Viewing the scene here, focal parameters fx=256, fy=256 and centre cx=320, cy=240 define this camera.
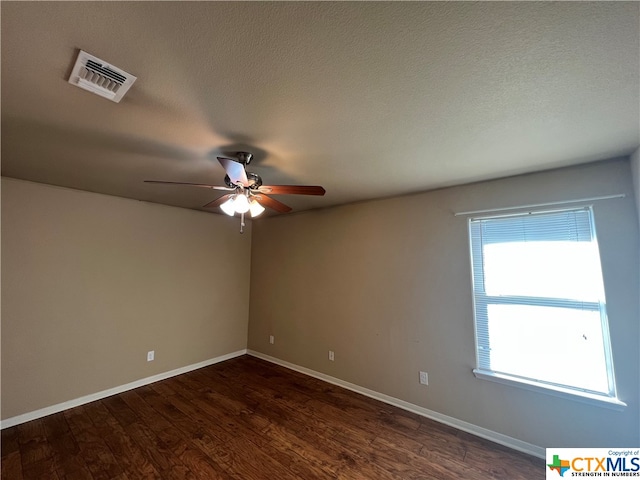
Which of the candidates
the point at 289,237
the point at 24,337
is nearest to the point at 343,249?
the point at 289,237

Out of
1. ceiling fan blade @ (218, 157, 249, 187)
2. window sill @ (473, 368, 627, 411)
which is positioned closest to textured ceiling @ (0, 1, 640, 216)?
ceiling fan blade @ (218, 157, 249, 187)

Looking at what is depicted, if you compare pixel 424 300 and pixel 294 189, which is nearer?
pixel 294 189

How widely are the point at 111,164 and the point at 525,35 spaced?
2.84 metres

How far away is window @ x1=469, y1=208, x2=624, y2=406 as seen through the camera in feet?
6.54

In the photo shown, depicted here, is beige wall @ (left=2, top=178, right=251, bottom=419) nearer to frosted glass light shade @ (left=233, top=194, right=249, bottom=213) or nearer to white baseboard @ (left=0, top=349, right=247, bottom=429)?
white baseboard @ (left=0, top=349, right=247, bottom=429)

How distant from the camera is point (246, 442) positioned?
7.34 feet

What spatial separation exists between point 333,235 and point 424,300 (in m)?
1.43

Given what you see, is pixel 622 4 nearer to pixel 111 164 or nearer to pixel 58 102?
pixel 58 102

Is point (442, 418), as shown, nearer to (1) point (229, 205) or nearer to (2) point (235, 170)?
(1) point (229, 205)

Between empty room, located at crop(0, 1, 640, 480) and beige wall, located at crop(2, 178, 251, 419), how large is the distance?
0.02 m

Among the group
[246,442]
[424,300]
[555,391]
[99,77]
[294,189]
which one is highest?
[99,77]

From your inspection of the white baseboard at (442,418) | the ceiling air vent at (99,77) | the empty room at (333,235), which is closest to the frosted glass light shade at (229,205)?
the empty room at (333,235)

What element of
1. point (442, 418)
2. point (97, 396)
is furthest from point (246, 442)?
point (97, 396)

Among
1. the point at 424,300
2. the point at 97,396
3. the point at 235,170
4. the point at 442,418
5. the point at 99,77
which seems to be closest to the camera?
the point at 99,77
